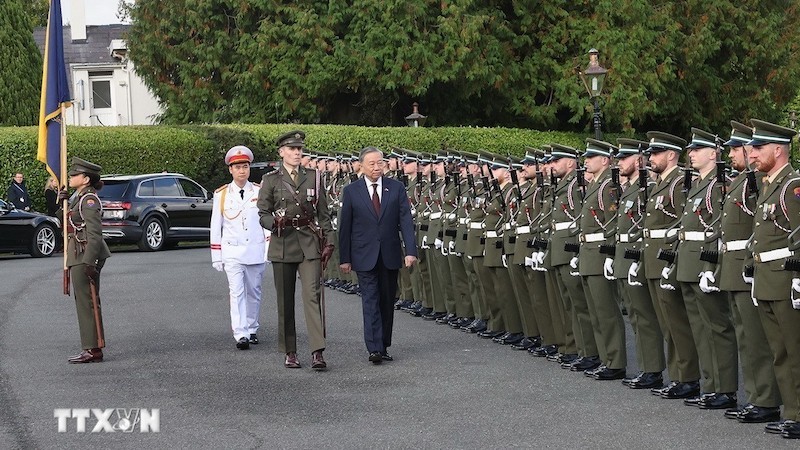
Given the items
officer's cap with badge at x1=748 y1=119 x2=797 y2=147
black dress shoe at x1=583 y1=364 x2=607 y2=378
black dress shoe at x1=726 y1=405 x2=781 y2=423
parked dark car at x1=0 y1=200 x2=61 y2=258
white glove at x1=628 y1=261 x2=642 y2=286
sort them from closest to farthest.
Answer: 1. officer's cap with badge at x1=748 y1=119 x2=797 y2=147
2. black dress shoe at x1=726 y1=405 x2=781 y2=423
3. white glove at x1=628 y1=261 x2=642 y2=286
4. black dress shoe at x1=583 y1=364 x2=607 y2=378
5. parked dark car at x1=0 y1=200 x2=61 y2=258

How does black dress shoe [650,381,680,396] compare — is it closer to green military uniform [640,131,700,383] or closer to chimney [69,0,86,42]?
green military uniform [640,131,700,383]

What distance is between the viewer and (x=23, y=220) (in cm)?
3008

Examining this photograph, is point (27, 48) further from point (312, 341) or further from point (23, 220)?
point (312, 341)

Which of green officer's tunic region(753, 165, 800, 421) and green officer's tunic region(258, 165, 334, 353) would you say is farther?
green officer's tunic region(258, 165, 334, 353)

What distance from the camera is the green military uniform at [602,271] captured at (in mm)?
12406

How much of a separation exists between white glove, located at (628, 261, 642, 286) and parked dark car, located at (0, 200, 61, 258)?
Answer: 20130 millimetres

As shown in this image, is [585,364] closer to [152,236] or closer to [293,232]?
[293,232]

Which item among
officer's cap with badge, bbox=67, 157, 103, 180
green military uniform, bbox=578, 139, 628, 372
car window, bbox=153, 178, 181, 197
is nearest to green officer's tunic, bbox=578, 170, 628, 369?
green military uniform, bbox=578, 139, 628, 372

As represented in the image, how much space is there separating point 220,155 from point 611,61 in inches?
444

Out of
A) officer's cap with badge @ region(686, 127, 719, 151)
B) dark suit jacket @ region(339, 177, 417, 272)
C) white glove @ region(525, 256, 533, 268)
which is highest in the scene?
officer's cap with badge @ region(686, 127, 719, 151)

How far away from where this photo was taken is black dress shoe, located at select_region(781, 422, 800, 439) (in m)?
9.48

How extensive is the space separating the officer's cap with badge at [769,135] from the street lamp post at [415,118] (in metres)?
30.4

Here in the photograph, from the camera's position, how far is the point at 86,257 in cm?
1401

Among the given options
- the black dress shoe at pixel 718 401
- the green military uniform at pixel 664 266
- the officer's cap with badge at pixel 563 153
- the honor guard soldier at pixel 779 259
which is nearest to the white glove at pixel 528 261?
the officer's cap with badge at pixel 563 153
